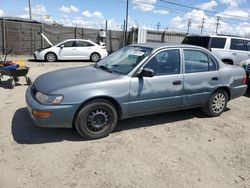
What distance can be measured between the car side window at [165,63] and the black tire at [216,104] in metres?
1.16

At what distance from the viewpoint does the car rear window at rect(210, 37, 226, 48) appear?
10.5m

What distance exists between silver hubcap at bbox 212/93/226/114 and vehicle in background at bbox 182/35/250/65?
532 cm

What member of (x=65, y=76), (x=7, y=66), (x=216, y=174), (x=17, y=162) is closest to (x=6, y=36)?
(x=7, y=66)

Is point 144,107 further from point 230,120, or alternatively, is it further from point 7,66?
point 7,66

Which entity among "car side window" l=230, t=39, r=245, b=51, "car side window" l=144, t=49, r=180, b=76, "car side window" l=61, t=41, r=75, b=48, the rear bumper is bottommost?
the rear bumper

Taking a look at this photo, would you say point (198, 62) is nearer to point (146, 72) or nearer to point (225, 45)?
point (146, 72)

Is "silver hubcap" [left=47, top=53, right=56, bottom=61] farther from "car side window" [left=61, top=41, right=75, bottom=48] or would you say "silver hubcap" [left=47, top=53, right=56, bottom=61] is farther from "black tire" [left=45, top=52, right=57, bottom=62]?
"car side window" [left=61, top=41, right=75, bottom=48]

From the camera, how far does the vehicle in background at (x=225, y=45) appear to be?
10477 millimetres

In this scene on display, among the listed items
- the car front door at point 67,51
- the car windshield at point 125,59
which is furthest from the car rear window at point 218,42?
the car front door at point 67,51

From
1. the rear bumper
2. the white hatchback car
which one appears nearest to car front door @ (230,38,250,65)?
the rear bumper

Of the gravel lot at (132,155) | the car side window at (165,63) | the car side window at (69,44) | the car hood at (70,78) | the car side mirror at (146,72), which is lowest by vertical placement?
the gravel lot at (132,155)

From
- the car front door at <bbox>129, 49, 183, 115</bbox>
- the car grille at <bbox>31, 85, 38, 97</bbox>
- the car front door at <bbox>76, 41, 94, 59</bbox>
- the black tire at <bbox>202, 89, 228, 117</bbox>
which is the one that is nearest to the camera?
the car grille at <bbox>31, 85, 38, 97</bbox>

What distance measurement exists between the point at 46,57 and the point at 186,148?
11.6 meters

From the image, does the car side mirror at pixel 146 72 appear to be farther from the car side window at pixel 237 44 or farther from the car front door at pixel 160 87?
the car side window at pixel 237 44
